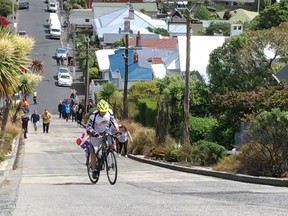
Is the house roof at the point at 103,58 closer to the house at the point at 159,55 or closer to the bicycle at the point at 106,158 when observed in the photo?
the house at the point at 159,55

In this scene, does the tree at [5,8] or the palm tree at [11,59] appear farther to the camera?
the tree at [5,8]

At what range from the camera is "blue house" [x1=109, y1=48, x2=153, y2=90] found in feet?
237

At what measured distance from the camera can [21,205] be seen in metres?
13.4

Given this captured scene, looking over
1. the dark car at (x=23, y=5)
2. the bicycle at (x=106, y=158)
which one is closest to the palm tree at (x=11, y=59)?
the bicycle at (x=106, y=158)

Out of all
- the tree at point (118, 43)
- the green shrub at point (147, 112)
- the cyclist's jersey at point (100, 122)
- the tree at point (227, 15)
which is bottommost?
the cyclist's jersey at point (100, 122)

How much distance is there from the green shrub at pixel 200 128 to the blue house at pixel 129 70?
1107 inches

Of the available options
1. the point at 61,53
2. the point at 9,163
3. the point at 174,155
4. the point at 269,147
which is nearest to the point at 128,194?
the point at 269,147

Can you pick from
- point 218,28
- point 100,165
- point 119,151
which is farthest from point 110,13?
point 100,165

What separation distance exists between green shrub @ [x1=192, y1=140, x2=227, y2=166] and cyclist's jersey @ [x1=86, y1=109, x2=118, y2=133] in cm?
838

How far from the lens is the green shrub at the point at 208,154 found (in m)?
25.5

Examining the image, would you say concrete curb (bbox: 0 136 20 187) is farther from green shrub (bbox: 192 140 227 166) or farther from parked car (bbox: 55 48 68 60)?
parked car (bbox: 55 48 68 60)

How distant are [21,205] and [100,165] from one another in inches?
175

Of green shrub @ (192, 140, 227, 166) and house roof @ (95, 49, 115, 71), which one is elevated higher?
house roof @ (95, 49, 115, 71)

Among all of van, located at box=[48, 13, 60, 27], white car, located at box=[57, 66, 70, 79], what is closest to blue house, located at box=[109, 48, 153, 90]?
white car, located at box=[57, 66, 70, 79]
